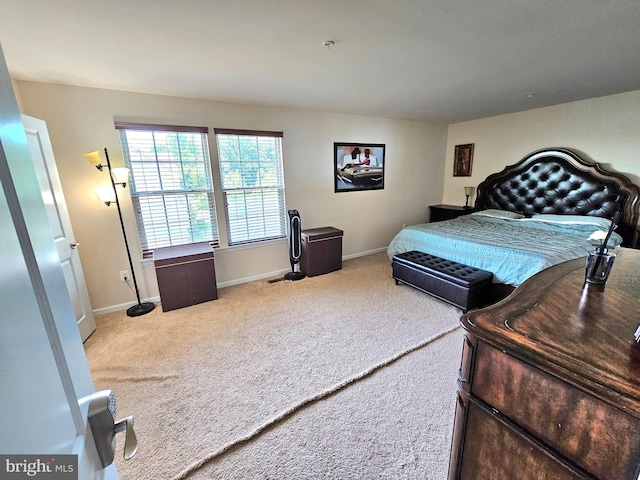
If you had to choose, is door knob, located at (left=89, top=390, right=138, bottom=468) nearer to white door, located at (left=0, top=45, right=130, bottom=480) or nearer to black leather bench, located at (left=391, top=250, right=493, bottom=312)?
white door, located at (left=0, top=45, right=130, bottom=480)

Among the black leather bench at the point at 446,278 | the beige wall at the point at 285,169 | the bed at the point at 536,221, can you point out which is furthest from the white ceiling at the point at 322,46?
the black leather bench at the point at 446,278

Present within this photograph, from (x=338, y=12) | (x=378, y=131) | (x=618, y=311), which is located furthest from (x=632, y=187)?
(x=338, y=12)

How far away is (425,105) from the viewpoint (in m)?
3.76

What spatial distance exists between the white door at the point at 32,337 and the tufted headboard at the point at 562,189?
5.15 metres

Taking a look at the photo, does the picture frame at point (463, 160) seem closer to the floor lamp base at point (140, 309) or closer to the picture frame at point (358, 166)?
the picture frame at point (358, 166)

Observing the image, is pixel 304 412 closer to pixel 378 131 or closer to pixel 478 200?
pixel 378 131

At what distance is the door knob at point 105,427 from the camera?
23.6 inches

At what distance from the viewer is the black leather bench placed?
278 cm

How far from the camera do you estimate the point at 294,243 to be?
12.6 feet

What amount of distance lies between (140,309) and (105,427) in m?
2.91

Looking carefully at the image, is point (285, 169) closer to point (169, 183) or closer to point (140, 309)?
point (169, 183)

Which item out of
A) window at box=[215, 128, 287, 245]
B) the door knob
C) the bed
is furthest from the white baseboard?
the door knob

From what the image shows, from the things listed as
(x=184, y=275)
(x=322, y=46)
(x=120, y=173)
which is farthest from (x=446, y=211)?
(x=120, y=173)

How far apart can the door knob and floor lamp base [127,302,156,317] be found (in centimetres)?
280
